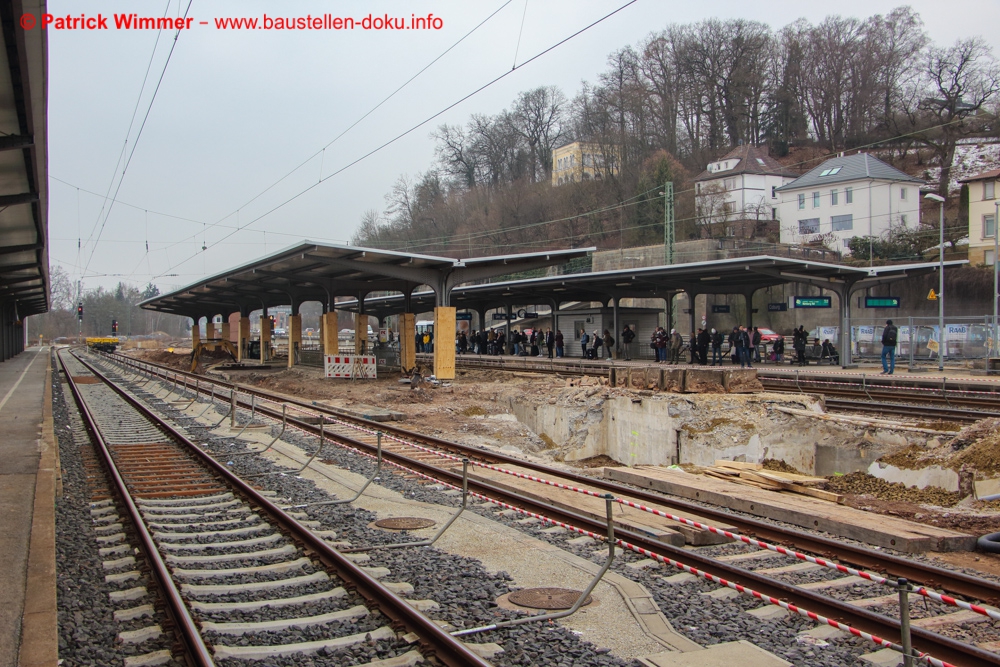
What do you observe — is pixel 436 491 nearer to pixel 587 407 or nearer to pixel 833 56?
pixel 587 407

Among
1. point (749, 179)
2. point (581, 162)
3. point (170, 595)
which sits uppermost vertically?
point (581, 162)

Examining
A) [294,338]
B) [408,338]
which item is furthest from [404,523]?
[294,338]

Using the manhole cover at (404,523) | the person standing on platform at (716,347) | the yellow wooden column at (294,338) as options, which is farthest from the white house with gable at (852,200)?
the manhole cover at (404,523)

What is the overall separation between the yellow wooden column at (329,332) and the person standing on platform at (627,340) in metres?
13.7

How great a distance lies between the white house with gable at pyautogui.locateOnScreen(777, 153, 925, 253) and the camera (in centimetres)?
5600

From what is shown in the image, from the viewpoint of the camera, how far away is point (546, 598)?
590 centimetres

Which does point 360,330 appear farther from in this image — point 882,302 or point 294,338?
point 882,302

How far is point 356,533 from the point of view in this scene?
796 cm

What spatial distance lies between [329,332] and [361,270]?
30.9ft

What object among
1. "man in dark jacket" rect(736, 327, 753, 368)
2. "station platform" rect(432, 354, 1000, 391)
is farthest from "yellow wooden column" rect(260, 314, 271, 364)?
"man in dark jacket" rect(736, 327, 753, 368)

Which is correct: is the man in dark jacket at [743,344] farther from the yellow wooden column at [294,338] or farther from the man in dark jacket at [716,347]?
the yellow wooden column at [294,338]

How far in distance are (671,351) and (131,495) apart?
23993 millimetres

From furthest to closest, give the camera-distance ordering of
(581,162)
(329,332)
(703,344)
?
(581,162) < (329,332) < (703,344)

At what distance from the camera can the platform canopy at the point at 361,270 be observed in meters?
27.0
